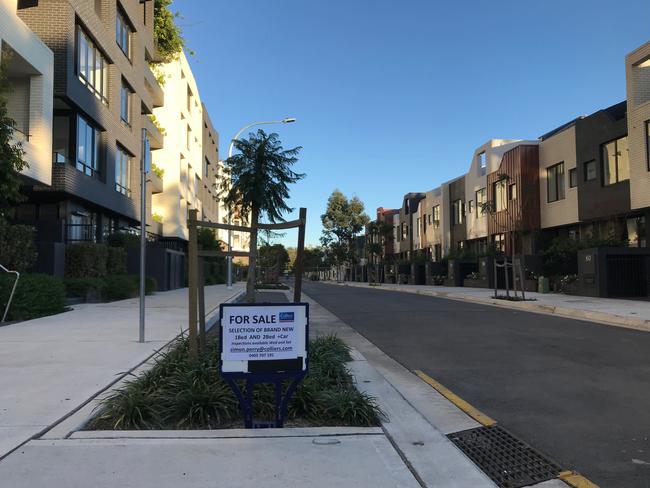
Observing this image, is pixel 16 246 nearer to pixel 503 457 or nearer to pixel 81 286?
pixel 81 286

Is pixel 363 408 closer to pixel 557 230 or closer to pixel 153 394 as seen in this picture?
pixel 153 394

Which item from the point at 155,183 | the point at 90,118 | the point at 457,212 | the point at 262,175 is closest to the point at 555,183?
the point at 457,212

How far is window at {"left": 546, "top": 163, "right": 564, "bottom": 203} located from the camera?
29750 millimetres

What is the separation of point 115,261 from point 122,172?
6588 millimetres

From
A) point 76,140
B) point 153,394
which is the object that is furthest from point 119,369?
point 76,140

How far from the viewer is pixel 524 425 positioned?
16.9ft

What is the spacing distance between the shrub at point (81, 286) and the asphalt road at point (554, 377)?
925cm

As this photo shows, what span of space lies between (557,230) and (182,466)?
100.0 ft

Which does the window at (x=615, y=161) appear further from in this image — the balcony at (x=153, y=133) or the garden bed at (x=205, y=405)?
the balcony at (x=153, y=133)

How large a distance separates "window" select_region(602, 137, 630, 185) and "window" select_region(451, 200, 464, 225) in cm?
1843

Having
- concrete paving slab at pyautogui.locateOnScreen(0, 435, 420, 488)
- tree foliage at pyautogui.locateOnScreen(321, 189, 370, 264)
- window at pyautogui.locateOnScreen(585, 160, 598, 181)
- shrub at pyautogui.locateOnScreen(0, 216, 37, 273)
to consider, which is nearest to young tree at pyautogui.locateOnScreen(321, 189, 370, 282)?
tree foliage at pyautogui.locateOnScreen(321, 189, 370, 264)

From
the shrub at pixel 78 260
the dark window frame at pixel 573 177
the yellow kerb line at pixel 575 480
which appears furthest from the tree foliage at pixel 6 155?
the dark window frame at pixel 573 177

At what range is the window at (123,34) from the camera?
26.8 metres

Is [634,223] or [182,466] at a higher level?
[634,223]
